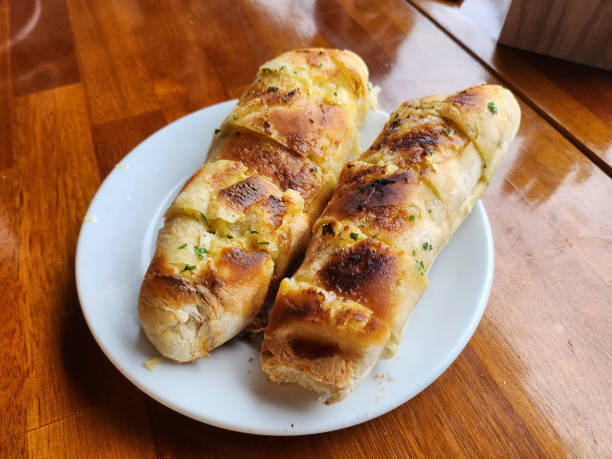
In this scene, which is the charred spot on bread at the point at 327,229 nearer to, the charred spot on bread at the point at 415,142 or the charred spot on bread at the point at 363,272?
the charred spot on bread at the point at 363,272

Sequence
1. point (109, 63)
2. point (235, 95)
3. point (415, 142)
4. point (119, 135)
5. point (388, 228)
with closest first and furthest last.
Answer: point (388, 228)
point (415, 142)
point (119, 135)
point (235, 95)
point (109, 63)

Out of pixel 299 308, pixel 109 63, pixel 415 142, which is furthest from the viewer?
pixel 109 63

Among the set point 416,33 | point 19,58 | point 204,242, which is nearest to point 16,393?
point 204,242

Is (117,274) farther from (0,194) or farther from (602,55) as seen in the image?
(602,55)

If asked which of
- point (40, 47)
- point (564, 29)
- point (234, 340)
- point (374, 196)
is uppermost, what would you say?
point (564, 29)

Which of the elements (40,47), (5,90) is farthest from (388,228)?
(40,47)

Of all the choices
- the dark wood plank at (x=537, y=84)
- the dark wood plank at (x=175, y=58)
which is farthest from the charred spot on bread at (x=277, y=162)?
the dark wood plank at (x=537, y=84)

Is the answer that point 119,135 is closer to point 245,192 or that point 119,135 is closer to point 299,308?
point 245,192
